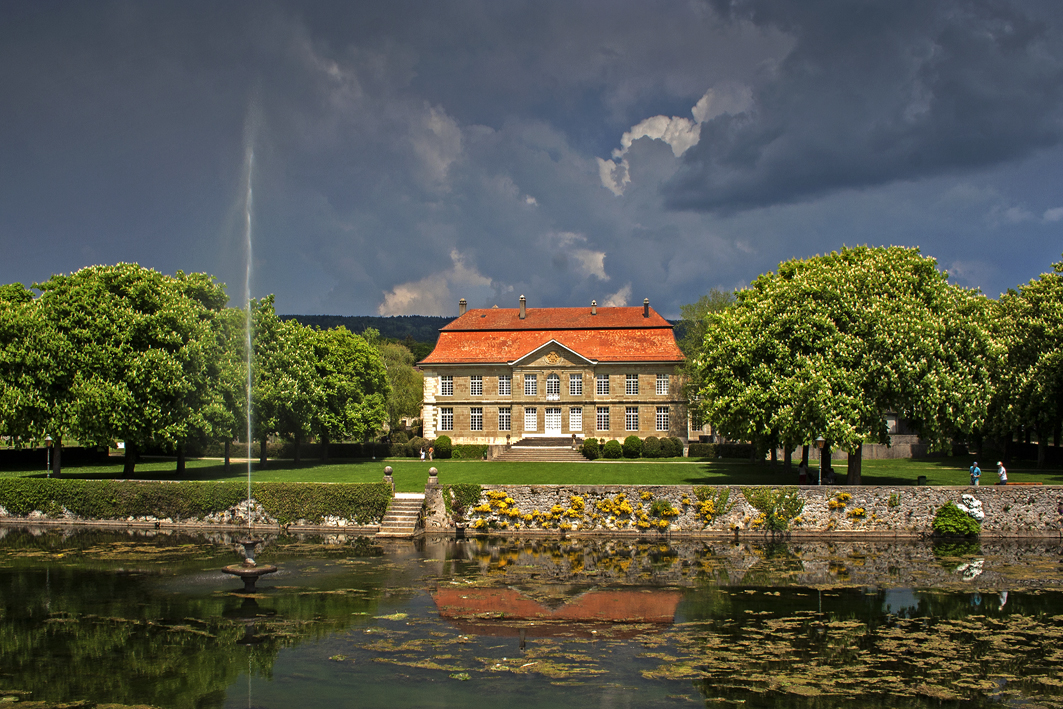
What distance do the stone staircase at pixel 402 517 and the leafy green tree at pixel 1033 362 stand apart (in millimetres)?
34723

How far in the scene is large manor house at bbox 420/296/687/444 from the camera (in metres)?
61.2

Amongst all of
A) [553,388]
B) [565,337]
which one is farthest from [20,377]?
[565,337]

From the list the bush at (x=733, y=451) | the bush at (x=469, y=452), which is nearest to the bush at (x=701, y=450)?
the bush at (x=733, y=451)

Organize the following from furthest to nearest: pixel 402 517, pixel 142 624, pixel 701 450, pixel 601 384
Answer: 1. pixel 601 384
2. pixel 701 450
3. pixel 402 517
4. pixel 142 624

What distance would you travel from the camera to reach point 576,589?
20.8m

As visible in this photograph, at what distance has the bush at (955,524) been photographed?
28.9 m

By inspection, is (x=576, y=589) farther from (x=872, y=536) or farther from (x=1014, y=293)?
(x=1014, y=293)

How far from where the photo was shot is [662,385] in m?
61.2

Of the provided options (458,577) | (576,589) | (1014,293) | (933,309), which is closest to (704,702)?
(576,589)

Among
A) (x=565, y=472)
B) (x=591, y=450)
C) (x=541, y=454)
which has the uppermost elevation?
(x=591, y=450)

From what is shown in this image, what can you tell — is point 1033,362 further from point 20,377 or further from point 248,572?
point 20,377

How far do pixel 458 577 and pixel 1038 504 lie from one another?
74.2ft

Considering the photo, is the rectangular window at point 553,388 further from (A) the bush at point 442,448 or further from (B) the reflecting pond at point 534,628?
(B) the reflecting pond at point 534,628

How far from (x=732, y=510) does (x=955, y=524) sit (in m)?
8.29
